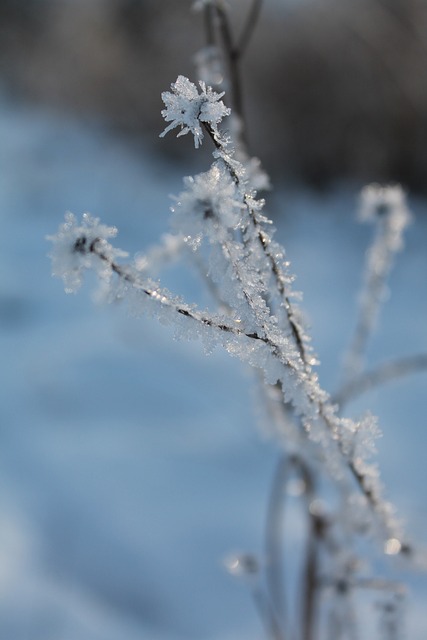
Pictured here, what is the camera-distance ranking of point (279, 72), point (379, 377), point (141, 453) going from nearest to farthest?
point (379, 377), point (141, 453), point (279, 72)

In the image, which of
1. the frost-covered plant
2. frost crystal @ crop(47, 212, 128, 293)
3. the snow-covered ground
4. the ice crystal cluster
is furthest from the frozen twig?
frost crystal @ crop(47, 212, 128, 293)

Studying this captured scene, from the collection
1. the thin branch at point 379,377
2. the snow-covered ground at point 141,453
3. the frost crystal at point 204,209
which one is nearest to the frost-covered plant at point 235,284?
the frost crystal at point 204,209

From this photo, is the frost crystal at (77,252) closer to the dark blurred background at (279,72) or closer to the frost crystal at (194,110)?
the frost crystal at (194,110)

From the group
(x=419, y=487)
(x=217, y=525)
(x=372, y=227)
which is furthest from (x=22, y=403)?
(x=372, y=227)

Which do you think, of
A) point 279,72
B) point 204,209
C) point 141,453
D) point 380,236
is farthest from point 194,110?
point 279,72

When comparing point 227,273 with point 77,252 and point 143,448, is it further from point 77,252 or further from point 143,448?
point 143,448

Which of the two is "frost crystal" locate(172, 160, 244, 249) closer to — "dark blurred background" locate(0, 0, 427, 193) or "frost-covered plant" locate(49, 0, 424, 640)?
"frost-covered plant" locate(49, 0, 424, 640)

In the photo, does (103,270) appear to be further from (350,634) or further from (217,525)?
(217,525)
